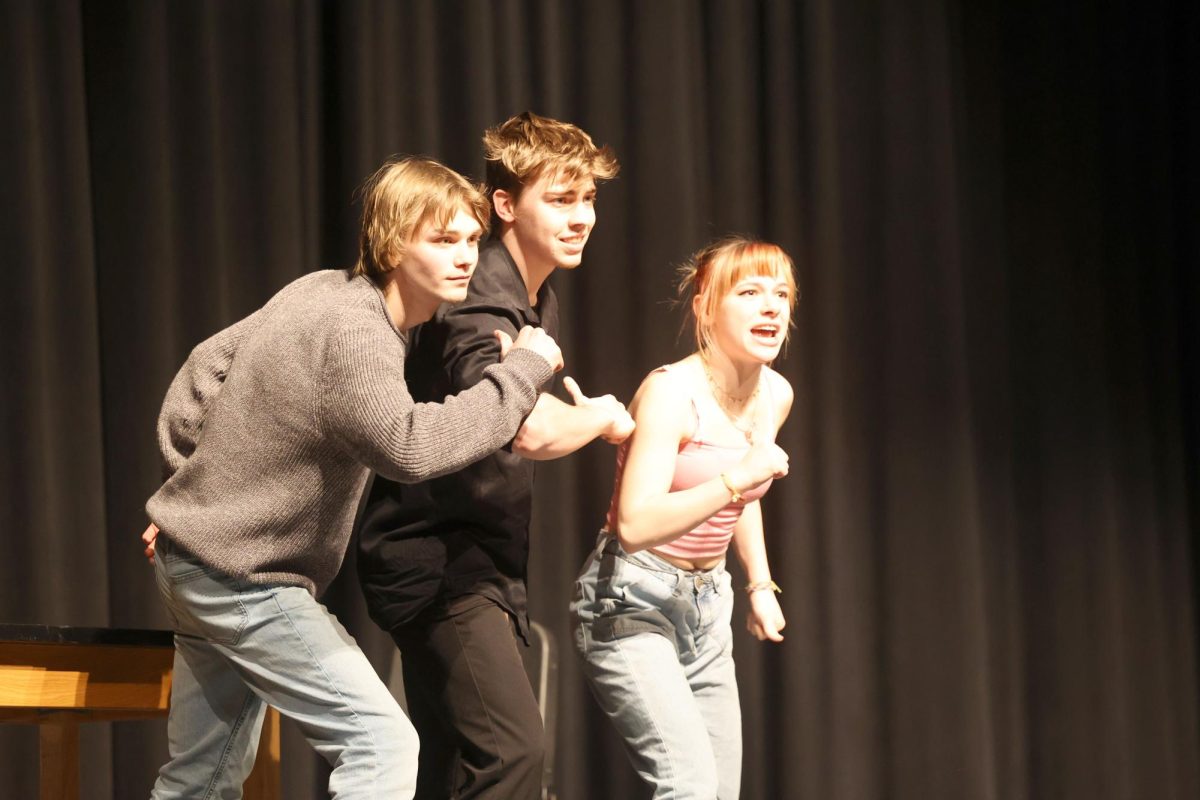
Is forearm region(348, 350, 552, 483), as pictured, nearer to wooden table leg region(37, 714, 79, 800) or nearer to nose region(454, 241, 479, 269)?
nose region(454, 241, 479, 269)

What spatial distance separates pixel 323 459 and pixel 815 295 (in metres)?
2.42

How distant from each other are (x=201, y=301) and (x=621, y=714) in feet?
5.50

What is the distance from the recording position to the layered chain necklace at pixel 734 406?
2.77 metres

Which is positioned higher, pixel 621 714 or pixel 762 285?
pixel 762 285

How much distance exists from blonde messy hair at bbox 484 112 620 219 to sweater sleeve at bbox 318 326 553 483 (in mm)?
668

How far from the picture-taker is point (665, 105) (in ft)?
13.1

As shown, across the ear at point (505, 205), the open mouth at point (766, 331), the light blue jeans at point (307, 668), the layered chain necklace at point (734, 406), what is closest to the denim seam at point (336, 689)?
the light blue jeans at point (307, 668)

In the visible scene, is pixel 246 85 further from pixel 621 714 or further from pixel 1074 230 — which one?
pixel 1074 230

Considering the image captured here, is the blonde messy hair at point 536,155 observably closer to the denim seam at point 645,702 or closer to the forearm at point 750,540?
the forearm at point 750,540

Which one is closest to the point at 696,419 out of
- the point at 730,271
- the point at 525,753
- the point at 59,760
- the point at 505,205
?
the point at 730,271

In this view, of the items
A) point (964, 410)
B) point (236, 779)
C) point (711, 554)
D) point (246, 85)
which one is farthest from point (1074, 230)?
point (236, 779)

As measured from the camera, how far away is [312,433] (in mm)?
2078

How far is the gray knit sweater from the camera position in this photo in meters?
2.00

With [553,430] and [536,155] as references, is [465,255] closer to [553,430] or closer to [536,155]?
[553,430]
